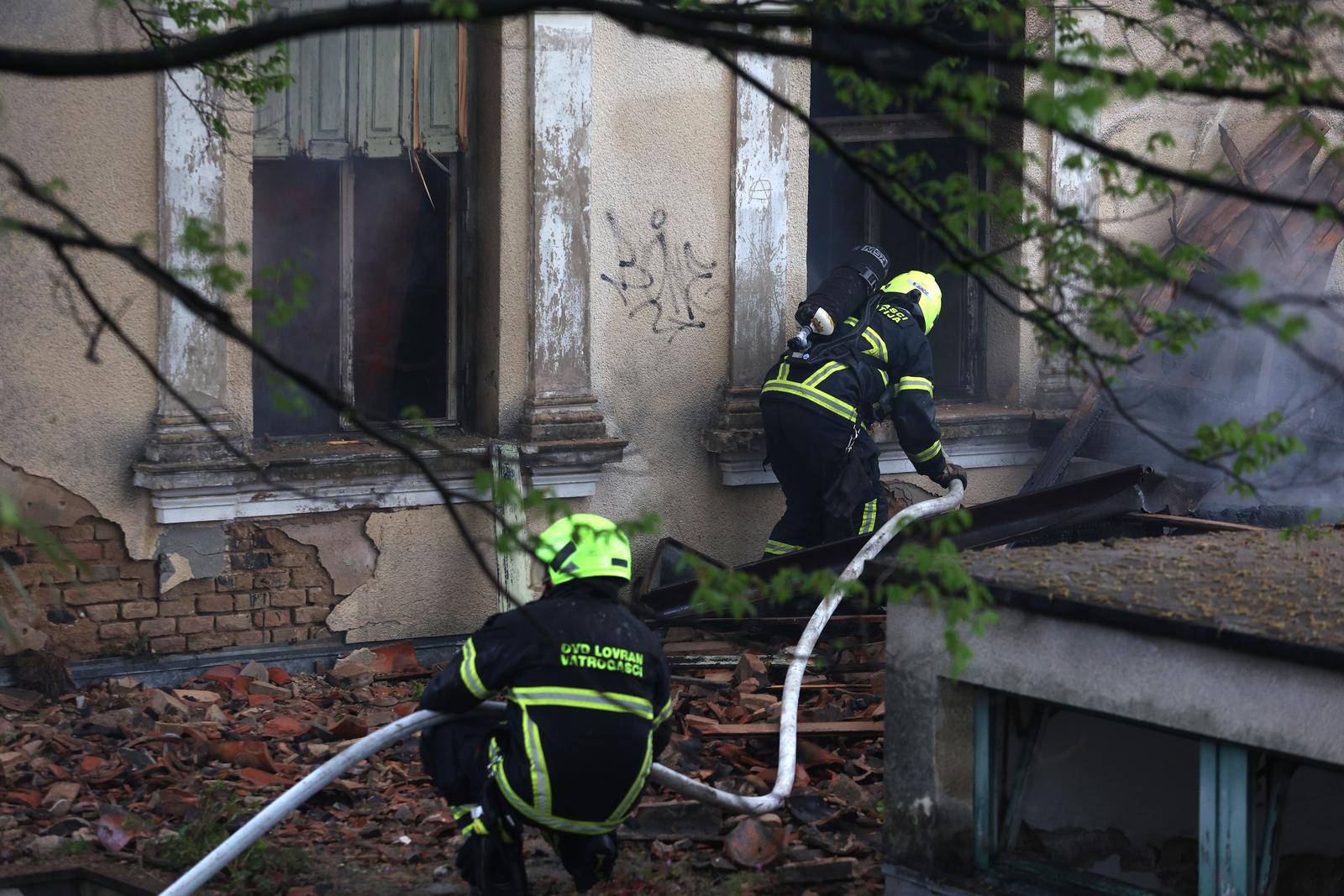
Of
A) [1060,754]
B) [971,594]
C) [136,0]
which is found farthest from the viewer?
[136,0]

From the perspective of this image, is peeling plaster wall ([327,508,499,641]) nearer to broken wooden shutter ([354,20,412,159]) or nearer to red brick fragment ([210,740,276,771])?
red brick fragment ([210,740,276,771])

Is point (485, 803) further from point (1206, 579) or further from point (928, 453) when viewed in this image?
point (928, 453)

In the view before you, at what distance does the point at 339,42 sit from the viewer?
7.41m

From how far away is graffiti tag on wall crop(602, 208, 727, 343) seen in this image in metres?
8.09

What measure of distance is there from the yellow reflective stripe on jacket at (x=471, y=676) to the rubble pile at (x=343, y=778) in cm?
104

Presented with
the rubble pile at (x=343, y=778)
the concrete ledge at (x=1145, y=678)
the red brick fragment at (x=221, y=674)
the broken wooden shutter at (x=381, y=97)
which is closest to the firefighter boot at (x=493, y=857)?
the rubble pile at (x=343, y=778)

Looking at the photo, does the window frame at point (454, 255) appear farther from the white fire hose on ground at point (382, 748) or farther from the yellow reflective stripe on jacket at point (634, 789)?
the yellow reflective stripe on jacket at point (634, 789)

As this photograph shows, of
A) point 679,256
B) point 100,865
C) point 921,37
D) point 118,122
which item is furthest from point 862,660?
point 921,37

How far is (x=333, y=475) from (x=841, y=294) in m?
2.71

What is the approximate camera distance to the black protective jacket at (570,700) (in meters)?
4.63

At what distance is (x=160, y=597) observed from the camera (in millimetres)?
7207

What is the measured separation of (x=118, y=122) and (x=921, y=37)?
5.03m

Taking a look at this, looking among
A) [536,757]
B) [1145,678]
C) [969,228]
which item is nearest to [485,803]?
Answer: [536,757]

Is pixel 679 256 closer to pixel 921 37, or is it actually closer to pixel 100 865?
pixel 100 865
